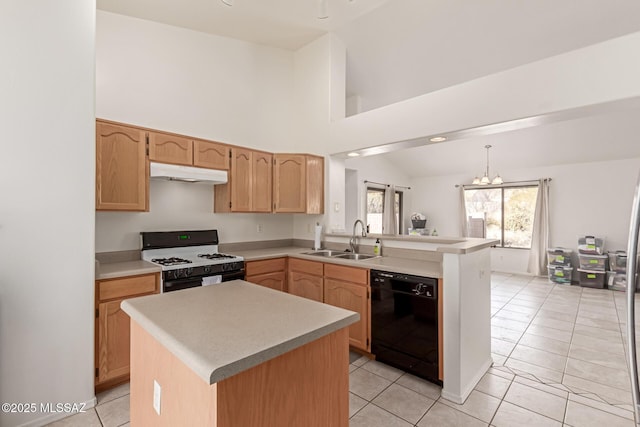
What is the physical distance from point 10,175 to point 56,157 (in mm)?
254

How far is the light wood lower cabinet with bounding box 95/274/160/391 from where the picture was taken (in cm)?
222

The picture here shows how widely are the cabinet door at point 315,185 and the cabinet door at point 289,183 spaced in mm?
67

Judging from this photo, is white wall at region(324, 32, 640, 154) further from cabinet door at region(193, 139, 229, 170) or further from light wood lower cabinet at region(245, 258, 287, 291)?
light wood lower cabinet at region(245, 258, 287, 291)

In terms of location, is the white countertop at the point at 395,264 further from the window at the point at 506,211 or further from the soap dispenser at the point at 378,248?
the window at the point at 506,211

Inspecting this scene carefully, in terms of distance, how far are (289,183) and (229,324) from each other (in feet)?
9.19

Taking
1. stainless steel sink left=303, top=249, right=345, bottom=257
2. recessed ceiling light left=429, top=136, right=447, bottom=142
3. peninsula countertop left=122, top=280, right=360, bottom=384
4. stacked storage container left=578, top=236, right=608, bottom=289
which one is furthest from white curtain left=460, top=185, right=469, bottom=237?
peninsula countertop left=122, top=280, right=360, bottom=384

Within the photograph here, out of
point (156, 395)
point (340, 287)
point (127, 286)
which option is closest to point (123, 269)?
point (127, 286)

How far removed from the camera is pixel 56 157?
198 cm

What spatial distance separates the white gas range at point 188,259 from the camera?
2646 millimetres

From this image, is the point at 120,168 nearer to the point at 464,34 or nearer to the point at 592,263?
the point at 464,34

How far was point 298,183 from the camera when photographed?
3898 millimetres

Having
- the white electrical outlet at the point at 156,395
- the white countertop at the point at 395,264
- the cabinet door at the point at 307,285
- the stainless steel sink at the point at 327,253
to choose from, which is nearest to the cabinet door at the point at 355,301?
the cabinet door at the point at 307,285

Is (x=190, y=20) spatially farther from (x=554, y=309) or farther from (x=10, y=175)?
(x=554, y=309)

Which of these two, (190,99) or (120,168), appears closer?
(120,168)
